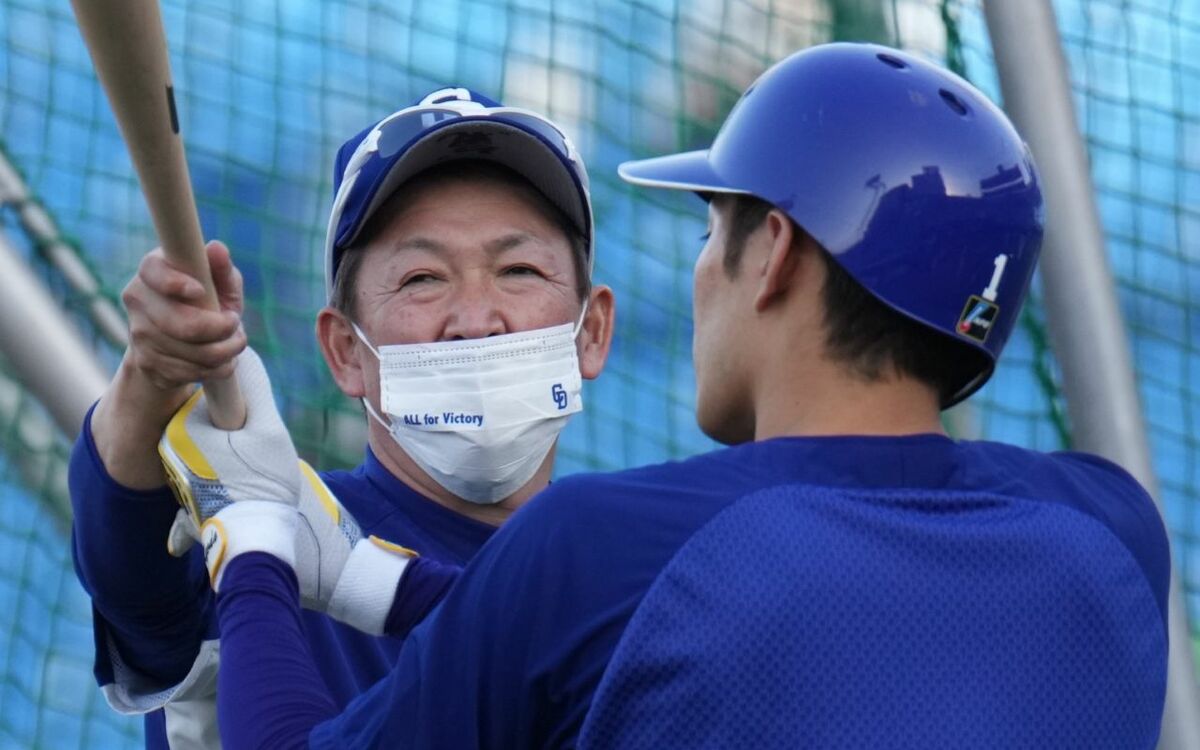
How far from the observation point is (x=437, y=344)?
249 centimetres

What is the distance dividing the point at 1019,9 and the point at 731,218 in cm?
194

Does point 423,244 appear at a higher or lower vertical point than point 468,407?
higher

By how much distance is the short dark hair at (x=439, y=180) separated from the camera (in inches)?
100

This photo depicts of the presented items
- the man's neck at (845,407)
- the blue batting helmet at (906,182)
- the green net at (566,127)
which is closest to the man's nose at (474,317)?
the blue batting helmet at (906,182)

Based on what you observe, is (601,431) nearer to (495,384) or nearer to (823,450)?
(495,384)

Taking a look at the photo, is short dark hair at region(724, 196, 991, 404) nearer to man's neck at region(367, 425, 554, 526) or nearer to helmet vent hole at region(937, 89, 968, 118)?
helmet vent hole at region(937, 89, 968, 118)

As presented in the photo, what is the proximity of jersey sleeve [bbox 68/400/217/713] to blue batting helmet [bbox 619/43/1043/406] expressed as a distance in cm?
77

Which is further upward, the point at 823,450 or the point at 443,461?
the point at 823,450

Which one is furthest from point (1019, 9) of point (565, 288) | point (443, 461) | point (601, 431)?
point (443, 461)

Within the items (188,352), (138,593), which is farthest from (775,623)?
(138,593)

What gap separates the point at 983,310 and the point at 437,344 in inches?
33.8

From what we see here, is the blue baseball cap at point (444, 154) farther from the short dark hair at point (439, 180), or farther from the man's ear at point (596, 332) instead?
the man's ear at point (596, 332)

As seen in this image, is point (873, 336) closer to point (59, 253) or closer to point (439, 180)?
point (439, 180)

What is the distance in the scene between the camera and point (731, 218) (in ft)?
6.45
